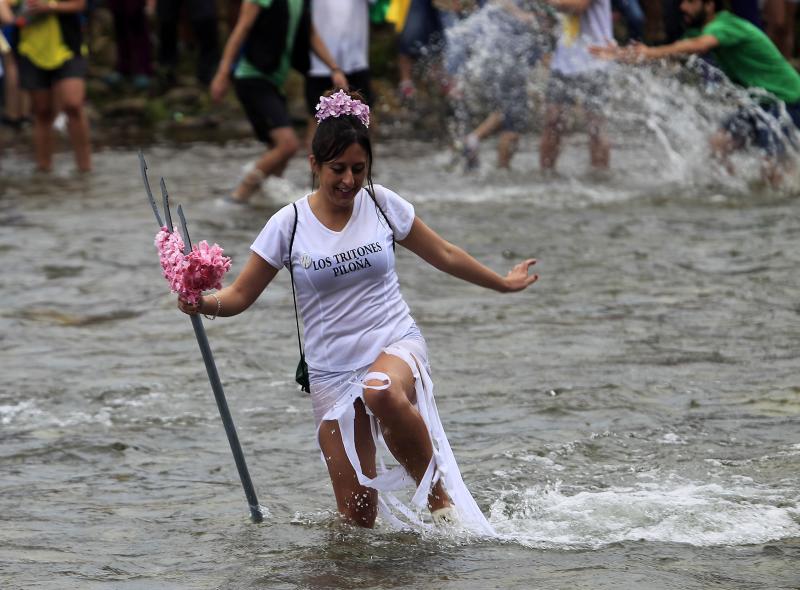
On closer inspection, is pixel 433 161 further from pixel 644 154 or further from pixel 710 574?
pixel 710 574

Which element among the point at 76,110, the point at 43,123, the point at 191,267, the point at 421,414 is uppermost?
the point at 191,267

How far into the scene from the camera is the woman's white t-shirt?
218 inches

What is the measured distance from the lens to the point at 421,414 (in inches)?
224

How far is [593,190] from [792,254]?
290 centimetres

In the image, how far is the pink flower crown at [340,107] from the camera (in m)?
5.48

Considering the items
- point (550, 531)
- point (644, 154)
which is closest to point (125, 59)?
point (644, 154)

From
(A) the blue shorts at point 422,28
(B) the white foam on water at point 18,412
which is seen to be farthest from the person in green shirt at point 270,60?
(B) the white foam on water at point 18,412

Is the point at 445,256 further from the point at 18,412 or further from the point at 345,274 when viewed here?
the point at 18,412

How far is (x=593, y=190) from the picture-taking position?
43.3 feet

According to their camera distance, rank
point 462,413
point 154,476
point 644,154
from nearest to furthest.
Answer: point 154,476
point 462,413
point 644,154

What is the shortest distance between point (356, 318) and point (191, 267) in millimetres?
662

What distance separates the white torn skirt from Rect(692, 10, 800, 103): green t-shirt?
23.1 feet

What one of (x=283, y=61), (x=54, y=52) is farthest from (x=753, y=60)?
(x=54, y=52)

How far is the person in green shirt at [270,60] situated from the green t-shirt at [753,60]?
287 cm
